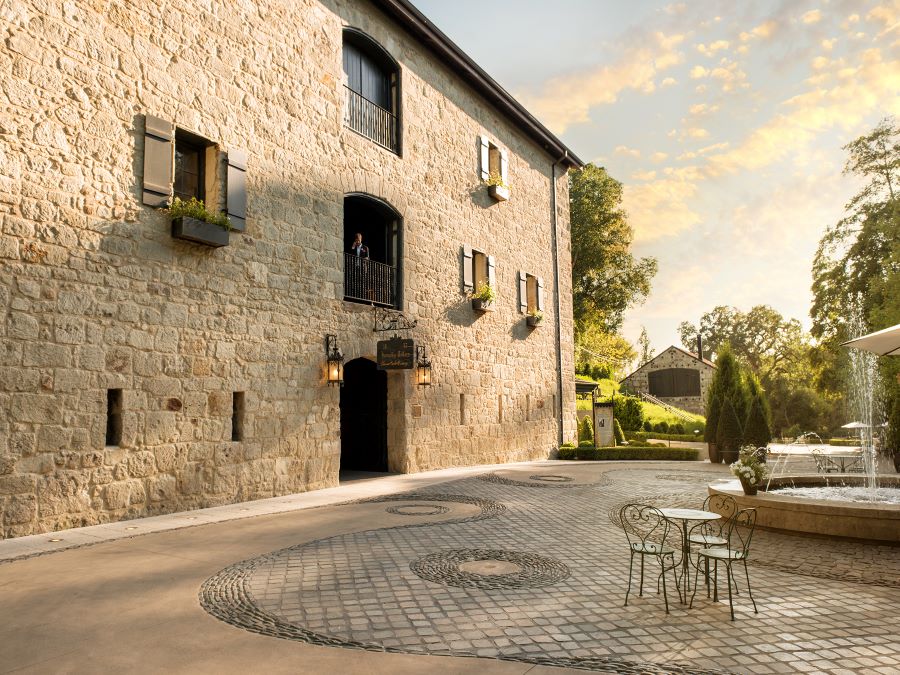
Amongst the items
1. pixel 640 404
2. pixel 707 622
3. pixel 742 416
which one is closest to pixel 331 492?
pixel 707 622

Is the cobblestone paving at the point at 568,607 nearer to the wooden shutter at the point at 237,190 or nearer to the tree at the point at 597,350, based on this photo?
the wooden shutter at the point at 237,190

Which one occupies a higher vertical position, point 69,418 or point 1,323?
point 1,323

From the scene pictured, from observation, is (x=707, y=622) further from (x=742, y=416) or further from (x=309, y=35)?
(x=742, y=416)

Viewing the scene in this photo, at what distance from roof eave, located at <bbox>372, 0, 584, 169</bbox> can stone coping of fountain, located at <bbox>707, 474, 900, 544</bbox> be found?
11402 mm

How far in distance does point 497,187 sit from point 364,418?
7.41 meters

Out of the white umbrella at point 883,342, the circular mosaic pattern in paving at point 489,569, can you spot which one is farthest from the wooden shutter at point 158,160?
the white umbrella at point 883,342

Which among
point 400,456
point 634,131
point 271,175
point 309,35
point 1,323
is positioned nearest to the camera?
point 1,323

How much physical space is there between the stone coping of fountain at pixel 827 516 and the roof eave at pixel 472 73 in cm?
1140

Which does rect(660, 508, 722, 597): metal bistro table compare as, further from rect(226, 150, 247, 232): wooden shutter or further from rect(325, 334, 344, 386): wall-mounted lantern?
rect(226, 150, 247, 232): wooden shutter

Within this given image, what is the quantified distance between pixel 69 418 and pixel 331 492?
4214 mm

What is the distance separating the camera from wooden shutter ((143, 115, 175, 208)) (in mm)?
7781

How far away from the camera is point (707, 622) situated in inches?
152

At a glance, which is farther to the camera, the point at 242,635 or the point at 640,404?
the point at 640,404

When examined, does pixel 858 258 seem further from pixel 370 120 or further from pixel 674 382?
pixel 370 120
